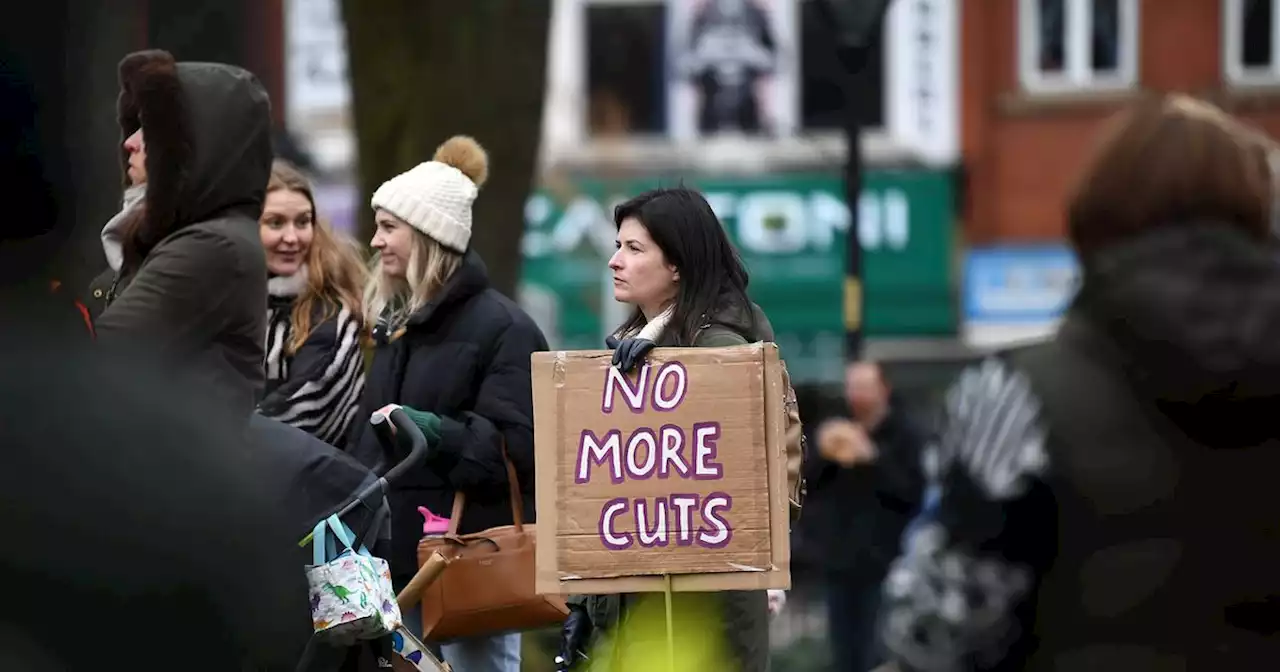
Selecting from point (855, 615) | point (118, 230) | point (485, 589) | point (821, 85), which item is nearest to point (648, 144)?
point (821, 85)

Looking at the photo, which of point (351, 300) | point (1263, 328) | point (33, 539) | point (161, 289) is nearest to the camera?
point (33, 539)

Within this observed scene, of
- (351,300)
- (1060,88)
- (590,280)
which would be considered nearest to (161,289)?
(351,300)

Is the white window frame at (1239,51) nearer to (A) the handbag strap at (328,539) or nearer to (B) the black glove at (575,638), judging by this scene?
(B) the black glove at (575,638)

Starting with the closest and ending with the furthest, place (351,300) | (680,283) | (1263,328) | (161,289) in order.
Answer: (1263,328) < (161,289) < (680,283) < (351,300)

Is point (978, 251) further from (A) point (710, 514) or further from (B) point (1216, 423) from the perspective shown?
(B) point (1216, 423)

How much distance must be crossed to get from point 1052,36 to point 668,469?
68.0ft

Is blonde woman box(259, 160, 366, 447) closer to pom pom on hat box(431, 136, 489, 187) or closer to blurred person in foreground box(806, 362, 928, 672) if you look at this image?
pom pom on hat box(431, 136, 489, 187)

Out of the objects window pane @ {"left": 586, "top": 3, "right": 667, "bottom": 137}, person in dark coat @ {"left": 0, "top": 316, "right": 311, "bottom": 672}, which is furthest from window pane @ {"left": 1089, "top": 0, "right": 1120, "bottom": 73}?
person in dark coat @ {"left": 0, "top": 316, "right": 311, "bottom": 672}

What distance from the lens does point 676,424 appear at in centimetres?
502

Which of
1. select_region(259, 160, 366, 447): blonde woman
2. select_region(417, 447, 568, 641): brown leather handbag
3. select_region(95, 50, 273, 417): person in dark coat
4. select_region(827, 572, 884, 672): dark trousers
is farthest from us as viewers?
select_region(827, 572, 884, 672): dark trousers

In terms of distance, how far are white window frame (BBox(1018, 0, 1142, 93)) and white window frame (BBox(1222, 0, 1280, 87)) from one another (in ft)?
3.24

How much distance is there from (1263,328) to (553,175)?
21.5m

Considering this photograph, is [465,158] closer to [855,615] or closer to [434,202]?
[434,202]

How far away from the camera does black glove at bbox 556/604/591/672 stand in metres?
5.35
